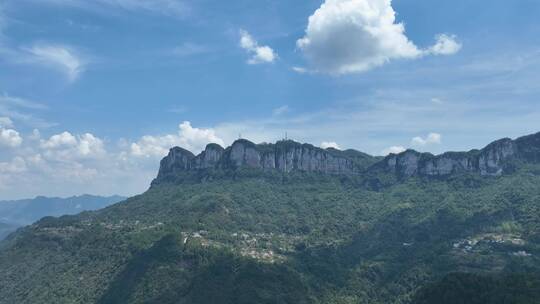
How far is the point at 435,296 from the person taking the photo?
407 feet

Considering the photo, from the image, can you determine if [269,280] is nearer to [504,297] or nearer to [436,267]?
[436,267]

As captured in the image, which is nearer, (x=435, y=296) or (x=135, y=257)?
(x=435, y=296)

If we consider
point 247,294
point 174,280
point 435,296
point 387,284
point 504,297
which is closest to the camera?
point 504,297

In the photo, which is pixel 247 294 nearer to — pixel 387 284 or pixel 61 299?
pixel 387 284

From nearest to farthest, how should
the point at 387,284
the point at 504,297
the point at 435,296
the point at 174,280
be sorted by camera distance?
the point at 504,297 < the point at 435,296 < the point at 174,280 < the point at 387,284

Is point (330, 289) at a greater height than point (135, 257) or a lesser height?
lesser

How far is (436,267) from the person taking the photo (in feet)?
625

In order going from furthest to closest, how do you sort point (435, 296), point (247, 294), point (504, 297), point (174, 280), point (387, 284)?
point (387, 284)
point (174, 280)
point (247, 294)
point (435, 296)
point (504, 297)

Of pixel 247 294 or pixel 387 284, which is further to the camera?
pixel 387 284

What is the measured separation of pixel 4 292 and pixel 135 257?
5667 cm

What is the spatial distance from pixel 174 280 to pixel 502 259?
13027cm

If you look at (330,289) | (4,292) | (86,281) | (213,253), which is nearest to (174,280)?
(213,253)

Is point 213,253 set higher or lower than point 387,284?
higher

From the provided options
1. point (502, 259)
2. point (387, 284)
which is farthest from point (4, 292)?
point (502, 259)
